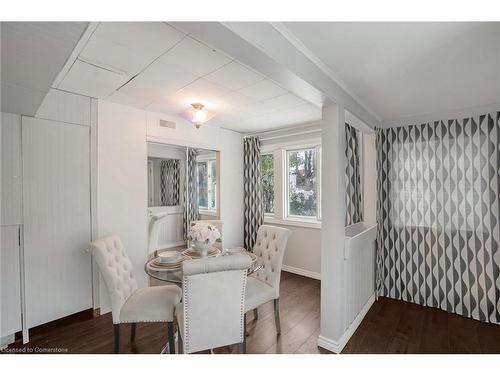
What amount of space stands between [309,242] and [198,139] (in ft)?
7.37

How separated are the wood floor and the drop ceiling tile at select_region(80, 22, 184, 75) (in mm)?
2217

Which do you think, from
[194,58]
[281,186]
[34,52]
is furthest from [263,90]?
[281,186]

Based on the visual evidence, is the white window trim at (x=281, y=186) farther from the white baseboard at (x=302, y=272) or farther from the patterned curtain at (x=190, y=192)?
the patterned curtain at (x=190, y=192)

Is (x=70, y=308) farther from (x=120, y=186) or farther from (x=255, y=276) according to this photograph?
(x=255, y=276)

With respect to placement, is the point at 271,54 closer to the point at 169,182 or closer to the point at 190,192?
the point at 169,182

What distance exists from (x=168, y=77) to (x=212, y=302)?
1.75 metres

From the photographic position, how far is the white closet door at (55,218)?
86.7 inches

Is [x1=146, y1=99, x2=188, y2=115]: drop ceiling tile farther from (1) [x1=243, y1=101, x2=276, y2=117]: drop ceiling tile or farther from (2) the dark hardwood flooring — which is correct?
→ (2) the dark hardwood flooring

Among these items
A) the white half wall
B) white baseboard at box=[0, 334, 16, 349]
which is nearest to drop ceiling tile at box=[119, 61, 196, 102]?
white baseboard at box=[0, 334, 16, 349]

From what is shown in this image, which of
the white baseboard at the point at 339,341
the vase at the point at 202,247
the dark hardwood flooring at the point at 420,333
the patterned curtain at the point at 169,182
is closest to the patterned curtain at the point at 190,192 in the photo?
the patterned curtain at the point at 169,182

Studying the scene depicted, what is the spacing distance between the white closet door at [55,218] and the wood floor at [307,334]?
219mm

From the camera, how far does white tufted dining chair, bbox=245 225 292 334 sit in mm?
2160

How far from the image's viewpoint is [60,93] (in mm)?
2338
